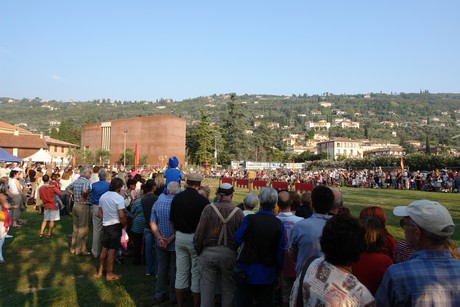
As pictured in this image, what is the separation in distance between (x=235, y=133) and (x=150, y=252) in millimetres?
76704

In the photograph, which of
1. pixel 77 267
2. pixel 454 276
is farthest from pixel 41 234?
pixel 454 276

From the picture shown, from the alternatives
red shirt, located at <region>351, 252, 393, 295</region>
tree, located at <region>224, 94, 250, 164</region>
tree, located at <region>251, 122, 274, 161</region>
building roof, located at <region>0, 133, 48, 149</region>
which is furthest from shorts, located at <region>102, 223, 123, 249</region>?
tree, located at <region>251, 122, 274, 161</region>

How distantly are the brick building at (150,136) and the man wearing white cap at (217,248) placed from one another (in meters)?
72.9

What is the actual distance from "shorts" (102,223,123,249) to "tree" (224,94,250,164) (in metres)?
76.2

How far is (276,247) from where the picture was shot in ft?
13.5

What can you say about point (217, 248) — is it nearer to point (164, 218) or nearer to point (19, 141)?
point (164, 218)

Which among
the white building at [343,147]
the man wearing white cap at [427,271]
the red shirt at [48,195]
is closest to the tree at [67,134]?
the white building at [343,147]

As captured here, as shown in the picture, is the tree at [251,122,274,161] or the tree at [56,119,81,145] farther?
the tree at [56,119,81,145]

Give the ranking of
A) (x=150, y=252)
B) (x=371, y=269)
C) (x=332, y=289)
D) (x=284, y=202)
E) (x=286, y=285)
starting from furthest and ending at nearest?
(x=150, y=252) → (x=284, y=202) → (x=286, y=285) → (x=371, y=269) → (x=332, y=289)

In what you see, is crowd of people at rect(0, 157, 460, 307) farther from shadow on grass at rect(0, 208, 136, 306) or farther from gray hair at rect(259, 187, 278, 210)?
shadow on grass at rect(0, 208, 136, 306)

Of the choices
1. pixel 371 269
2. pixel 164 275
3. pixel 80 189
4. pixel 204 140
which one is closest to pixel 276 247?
pixel 371 269

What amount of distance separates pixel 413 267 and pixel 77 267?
7.08m

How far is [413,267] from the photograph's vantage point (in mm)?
2256

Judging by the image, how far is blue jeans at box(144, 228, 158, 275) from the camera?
6.96 metres
